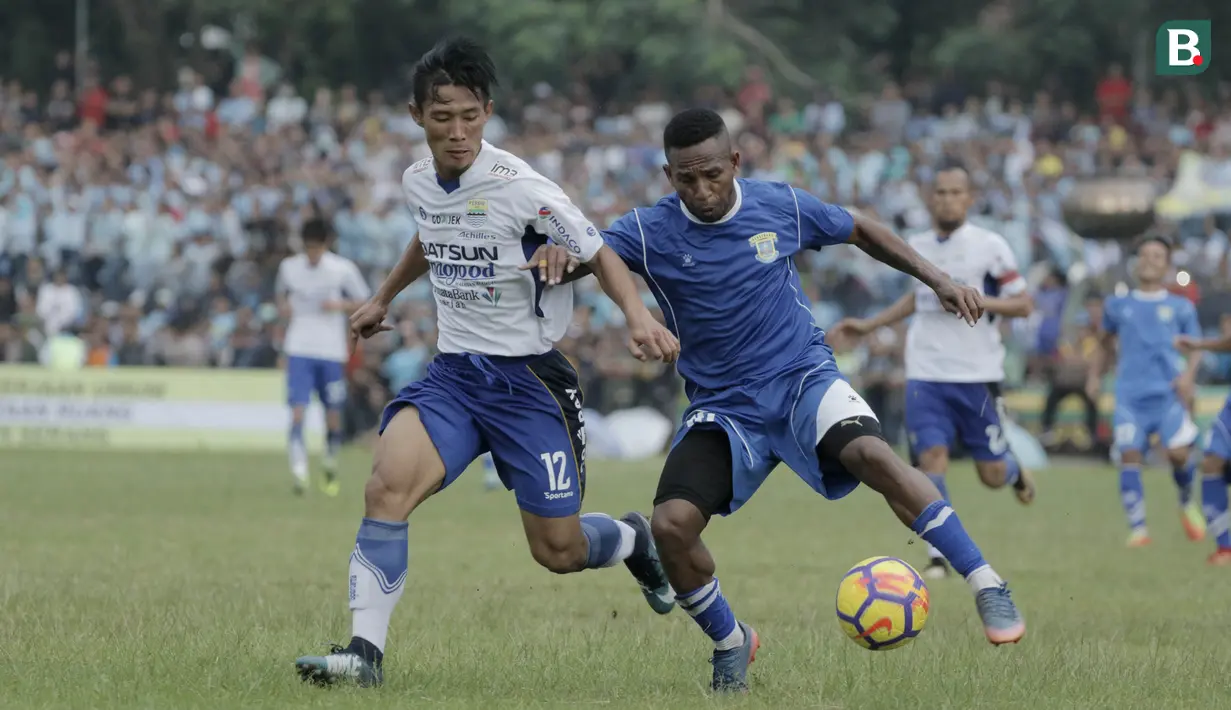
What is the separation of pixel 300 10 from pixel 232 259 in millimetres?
8654

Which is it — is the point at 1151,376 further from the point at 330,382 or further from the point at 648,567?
the point at 330,382

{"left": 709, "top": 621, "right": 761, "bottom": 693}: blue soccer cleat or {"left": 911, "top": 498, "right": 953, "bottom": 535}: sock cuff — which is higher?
{"left": 911, "top": 498, "right": 953, "bottom": 535}: sock cuff

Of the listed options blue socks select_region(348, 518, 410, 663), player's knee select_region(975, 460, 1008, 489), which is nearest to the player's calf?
blue socks select_region(348, 518, 410, 663)

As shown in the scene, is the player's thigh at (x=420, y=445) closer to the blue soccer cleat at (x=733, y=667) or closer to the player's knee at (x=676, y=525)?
the player's knee at (x=676, y=525)

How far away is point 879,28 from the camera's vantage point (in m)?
35.3

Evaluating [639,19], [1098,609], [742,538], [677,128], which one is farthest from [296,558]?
[639,19]

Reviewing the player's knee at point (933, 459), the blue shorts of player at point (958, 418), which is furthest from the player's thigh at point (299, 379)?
the player's knee at point (933, 459)

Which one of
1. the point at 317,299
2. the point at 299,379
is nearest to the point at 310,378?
the point at 299,379

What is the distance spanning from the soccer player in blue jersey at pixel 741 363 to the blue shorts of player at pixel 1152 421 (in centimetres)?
813

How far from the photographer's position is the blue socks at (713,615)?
24.2ft

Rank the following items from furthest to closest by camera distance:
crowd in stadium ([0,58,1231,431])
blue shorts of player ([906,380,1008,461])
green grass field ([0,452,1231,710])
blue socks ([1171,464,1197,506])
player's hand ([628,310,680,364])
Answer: crowd in stadium ([0,58,1231,431]) → blue socks ([1171,464,1197,506]) → blue shorts of player ([906,380,1008,461]) → green grass field ([0,452,1231,710]) → player's hand ([628,310,680,364])

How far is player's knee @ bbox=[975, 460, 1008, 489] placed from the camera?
1297cm

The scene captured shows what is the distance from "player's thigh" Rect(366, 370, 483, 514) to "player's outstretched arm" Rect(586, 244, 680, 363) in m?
0.81

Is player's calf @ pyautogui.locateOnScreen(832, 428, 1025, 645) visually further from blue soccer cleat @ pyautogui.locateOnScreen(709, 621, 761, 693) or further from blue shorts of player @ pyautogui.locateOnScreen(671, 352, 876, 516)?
blue soccer cleat @ pyautogui.locateOnScreen(709, 621, 761, 693)
